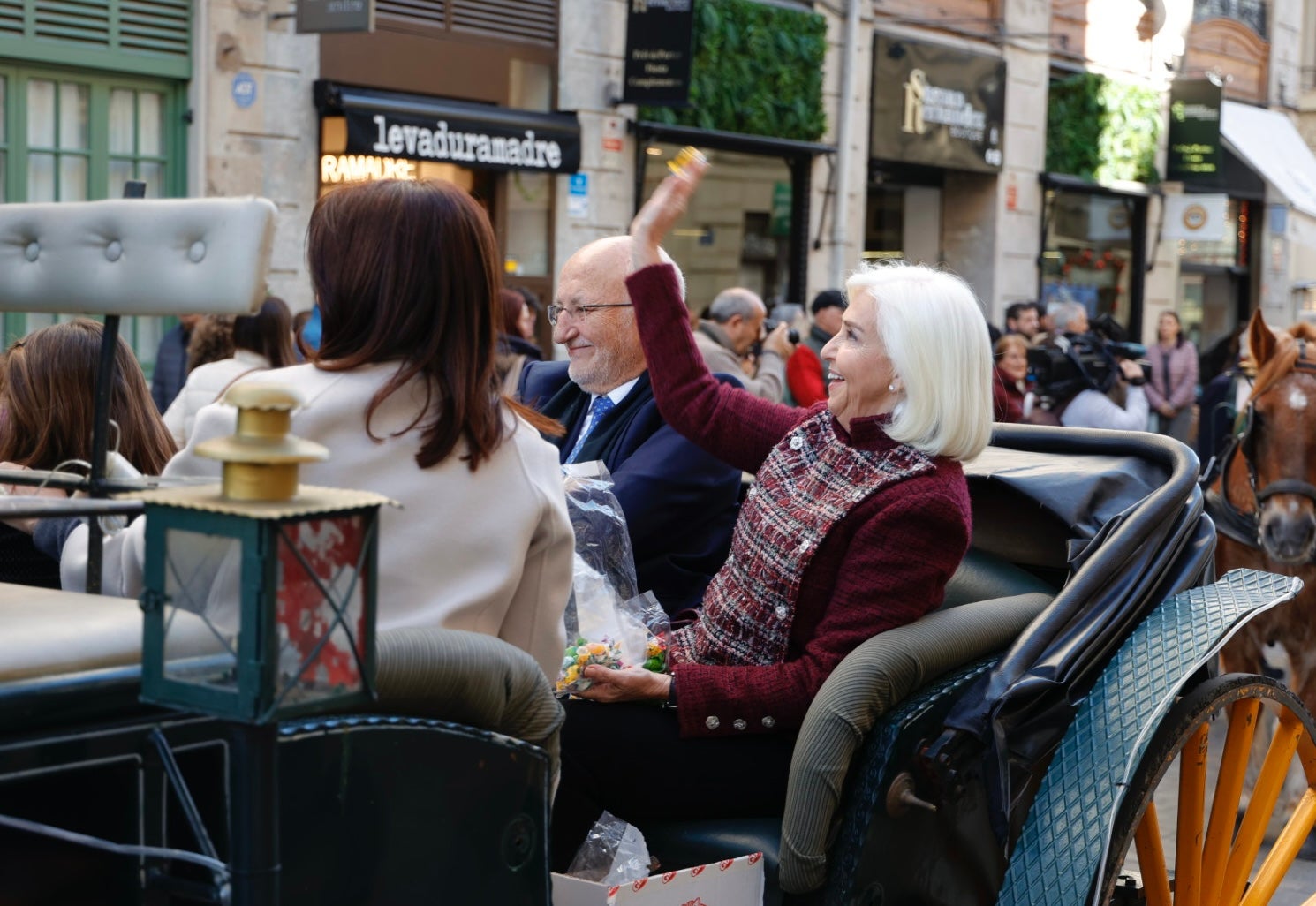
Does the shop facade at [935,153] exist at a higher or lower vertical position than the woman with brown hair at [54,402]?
higher

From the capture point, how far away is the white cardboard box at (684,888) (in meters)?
2.51

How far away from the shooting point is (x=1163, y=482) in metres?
3.62

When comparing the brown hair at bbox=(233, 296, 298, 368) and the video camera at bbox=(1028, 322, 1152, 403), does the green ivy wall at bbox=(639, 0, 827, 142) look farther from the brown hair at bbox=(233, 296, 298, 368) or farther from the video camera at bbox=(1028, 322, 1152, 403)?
the brown hair at bbox=(233, 296, 298, 368)

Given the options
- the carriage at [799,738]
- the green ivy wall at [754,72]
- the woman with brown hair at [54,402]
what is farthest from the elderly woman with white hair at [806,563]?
the green ivy wall at [754,72]

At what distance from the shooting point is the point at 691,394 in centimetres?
323

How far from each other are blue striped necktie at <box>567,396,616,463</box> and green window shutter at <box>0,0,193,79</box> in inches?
275

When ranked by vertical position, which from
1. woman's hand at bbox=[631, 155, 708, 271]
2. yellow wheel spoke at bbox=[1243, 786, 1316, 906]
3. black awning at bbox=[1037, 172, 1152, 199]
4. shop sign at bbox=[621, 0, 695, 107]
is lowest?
yellow wheel spoke at bbox=[1243, 786, 1316, 906]

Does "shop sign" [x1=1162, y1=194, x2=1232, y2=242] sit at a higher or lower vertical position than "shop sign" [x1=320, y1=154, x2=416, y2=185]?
higher

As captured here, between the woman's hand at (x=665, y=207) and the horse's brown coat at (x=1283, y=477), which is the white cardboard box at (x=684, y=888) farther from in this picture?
the horse's brown coat at (x=1283, y=477)

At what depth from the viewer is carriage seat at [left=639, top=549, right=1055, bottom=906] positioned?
2.68m

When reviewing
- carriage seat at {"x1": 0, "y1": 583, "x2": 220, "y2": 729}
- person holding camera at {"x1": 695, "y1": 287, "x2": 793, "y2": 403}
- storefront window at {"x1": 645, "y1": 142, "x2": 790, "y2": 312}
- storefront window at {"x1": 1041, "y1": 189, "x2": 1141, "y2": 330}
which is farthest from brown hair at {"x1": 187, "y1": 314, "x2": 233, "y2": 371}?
storefront window at {"x1": 1041, "y1": 189, "x2": 1141, "y2": 330}

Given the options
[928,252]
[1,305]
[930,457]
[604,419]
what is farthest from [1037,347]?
[928,252]

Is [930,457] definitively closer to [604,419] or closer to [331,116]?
[604,419]

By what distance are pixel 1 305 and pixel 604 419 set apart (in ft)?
5.50
